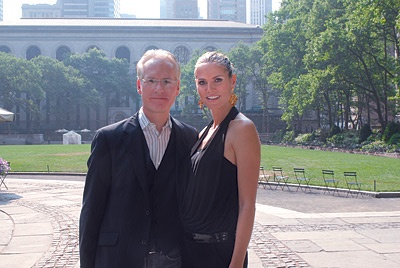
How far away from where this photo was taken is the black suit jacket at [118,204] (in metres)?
3.17

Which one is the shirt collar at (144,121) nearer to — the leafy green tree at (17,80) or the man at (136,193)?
the man at (136,193)

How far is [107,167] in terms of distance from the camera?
3.26m

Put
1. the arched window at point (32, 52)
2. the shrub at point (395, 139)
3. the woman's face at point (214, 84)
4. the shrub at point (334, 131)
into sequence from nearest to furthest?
the woman's face at point (214, 84) < the shrub at point (395, 139) < the shrub at point (334, 131) < the arched window at point (32, 52)

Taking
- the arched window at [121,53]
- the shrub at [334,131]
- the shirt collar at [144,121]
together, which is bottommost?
the shrub at [334,131]

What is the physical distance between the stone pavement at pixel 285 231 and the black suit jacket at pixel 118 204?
4081 mm

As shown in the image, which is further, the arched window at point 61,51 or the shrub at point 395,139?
the arched window at point 61,51

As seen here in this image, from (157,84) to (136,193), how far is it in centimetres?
76

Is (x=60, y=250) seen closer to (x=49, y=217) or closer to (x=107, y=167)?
(x=49, y=217)

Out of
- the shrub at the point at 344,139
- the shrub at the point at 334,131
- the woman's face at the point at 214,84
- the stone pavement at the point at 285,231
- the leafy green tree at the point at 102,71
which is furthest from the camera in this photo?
the leafy green tree at the point at 102,71

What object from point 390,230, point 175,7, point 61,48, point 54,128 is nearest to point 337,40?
point 390,230

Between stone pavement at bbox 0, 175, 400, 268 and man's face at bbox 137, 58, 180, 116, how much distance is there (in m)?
4.31

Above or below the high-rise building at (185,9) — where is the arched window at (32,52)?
below

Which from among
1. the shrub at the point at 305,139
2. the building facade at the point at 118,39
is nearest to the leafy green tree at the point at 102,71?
the building facade at the point at 118,39

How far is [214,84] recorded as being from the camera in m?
3.29
